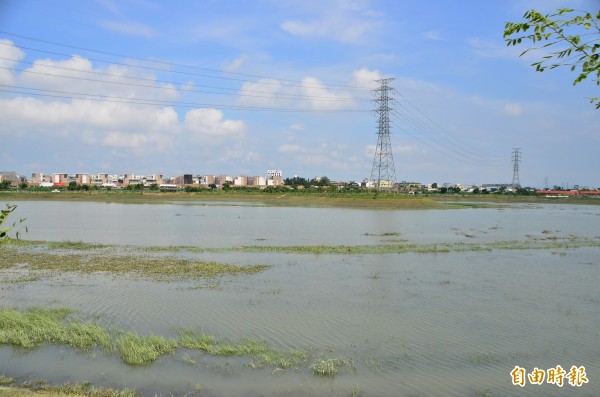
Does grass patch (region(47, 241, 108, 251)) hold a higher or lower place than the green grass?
higher

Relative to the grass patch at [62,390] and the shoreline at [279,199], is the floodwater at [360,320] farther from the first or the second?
the shoreline at [279,199]

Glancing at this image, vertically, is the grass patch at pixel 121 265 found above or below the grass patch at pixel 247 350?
above

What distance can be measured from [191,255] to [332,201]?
52.4 metres

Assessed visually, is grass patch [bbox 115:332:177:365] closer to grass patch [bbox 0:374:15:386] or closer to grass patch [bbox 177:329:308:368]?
grass patch [bbox 177:329:308:368]

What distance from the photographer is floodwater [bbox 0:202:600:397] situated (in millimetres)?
7246

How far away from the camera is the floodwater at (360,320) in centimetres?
725

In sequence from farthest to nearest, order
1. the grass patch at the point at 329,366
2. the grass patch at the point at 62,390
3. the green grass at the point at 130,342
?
1. the green grass at the point at 130,342
2. the grass patch at the point at 329,366
3. the grass patch at the point at 62,390

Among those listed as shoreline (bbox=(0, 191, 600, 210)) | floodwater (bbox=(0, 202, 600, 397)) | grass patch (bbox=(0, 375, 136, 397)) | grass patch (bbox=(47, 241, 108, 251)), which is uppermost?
shoreline (bbox=(0, 191, 600, 210))

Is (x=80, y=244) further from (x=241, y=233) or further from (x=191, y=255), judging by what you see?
(x=241, y=233)

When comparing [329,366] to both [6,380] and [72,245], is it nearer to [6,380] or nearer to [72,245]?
[6,380]

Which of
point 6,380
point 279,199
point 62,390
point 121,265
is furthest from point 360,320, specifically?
point 279,199

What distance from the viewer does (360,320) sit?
1056 centimetres

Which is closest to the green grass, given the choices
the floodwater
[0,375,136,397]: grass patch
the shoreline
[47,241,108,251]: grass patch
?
the floodwater

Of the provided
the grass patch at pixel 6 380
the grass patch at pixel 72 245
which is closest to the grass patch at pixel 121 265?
the grass patch at pixel 72 245
